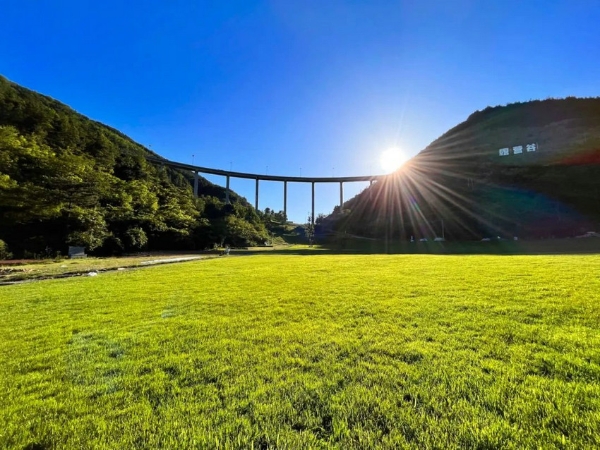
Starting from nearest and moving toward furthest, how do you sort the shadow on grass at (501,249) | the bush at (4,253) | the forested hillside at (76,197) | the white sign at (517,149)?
the bush at (4,253) < the shadow on grass at (501,249) < the forested hillside at (76,197) < the white sign at (517,149)

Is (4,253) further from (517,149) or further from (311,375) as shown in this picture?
(517,149)

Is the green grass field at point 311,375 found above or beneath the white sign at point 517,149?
beneath

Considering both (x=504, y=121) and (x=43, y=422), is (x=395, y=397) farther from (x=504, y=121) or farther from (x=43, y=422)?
(x=504, y=121)

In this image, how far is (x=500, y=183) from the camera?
216 ft

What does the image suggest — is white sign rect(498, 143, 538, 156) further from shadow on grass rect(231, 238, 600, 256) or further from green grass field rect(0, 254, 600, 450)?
green grass field rect(0, 254, 600, 450)

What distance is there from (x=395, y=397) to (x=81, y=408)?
3.42 meters

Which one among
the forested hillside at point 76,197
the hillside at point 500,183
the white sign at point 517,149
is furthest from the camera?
the white sign at point 517,149

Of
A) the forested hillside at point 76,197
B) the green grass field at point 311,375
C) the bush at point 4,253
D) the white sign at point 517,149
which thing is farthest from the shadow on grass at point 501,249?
the white sign at point 517,149

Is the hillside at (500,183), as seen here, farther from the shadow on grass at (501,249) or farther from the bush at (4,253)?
the bush at (4,253)

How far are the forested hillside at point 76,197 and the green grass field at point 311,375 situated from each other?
28.2m

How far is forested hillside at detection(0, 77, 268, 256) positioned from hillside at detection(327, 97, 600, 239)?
139 feet

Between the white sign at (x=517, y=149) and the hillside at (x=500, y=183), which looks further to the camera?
the white sign at (x=517, y=149)

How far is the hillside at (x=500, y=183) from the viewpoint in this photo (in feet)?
170

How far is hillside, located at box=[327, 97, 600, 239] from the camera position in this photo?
51.7 meters
